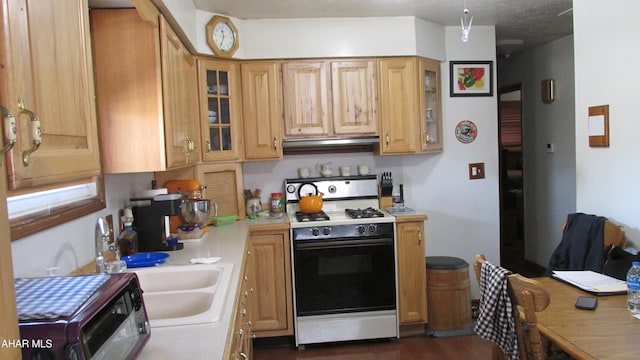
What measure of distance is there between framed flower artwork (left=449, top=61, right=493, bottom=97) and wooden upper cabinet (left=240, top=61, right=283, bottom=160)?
4.93ft

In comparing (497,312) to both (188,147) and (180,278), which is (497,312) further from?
(188,147)

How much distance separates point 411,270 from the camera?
3402 mm

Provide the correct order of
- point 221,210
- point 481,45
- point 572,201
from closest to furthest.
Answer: point 221,210
point 481,45
point 572,201

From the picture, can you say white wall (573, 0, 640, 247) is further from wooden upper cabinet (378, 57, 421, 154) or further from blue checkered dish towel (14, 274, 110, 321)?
blue checkered dish towel (14, 274, 110, 321)

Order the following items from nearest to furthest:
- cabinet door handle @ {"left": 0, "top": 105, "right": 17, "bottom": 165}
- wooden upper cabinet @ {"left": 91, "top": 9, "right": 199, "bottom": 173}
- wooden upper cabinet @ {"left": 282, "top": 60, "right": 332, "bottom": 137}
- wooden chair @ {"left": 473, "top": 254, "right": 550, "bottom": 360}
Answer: cabinet door handle @ {"left": 0, "top": 105, "right": 17, "bottom": 165} → wooden chair @ {"left": 473, "top": 254, "right": 550, "bottom": 360} → wooden upper cabinet @ {"left": 91, "top": 9, "right": 199, "bottom": 173} → wooden upper cabinet @ {"left": 282, "top": 60, "right": 332, "bottom": 137}

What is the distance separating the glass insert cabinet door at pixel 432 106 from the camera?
12.1 feet

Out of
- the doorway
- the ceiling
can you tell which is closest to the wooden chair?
the ceiling

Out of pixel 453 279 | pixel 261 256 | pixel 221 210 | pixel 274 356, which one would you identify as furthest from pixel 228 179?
pixel 453 279

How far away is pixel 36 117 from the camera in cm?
79

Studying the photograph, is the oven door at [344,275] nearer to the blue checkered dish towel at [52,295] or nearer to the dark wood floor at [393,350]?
the dark wood floor at [393,350]

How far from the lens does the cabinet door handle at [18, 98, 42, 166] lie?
2.53 ft

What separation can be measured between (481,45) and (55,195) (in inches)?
137

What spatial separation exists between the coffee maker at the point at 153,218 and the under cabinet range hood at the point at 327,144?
1.28 meters

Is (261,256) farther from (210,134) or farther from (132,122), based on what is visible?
(132,122)
